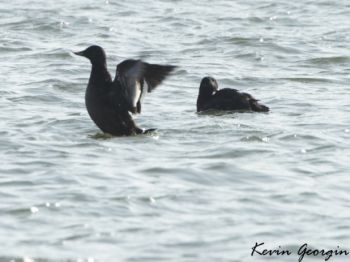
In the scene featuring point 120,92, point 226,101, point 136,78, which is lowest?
point 226,101

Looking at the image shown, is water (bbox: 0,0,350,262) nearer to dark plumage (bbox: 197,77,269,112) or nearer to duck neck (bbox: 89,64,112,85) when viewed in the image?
dark plumage (bbox: 197,77,269,112)

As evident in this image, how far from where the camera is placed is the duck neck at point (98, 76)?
1241 cm

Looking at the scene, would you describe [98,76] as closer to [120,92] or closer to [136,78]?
[120,92]

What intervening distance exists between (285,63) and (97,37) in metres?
3.72

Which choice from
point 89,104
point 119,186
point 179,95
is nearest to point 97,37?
point 179,95

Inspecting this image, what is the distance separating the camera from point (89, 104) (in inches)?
481

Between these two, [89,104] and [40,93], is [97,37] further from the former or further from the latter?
[89,104]

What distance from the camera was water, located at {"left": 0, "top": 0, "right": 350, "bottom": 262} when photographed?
28.0 feet

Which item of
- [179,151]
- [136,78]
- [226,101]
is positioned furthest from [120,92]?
[226,101]

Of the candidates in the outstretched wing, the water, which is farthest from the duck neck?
the water

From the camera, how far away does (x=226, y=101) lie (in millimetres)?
14141

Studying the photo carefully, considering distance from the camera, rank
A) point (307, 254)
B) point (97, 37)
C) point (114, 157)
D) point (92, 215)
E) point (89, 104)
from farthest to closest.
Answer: point (97, 37) < point (89, 104) < point (114, 157) < point (92, 215) < point (307, 254)

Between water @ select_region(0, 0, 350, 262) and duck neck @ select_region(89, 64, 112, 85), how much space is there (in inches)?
21.5

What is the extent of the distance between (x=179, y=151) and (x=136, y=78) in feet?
3.96
